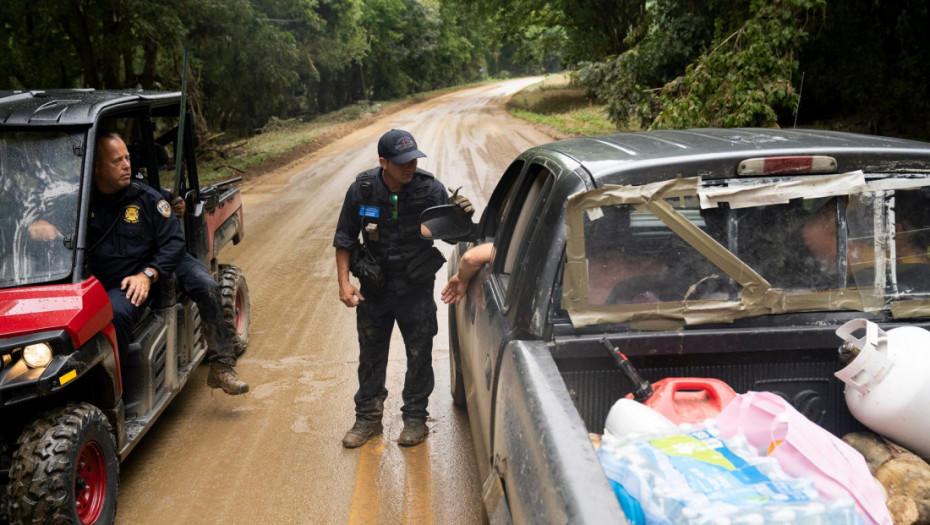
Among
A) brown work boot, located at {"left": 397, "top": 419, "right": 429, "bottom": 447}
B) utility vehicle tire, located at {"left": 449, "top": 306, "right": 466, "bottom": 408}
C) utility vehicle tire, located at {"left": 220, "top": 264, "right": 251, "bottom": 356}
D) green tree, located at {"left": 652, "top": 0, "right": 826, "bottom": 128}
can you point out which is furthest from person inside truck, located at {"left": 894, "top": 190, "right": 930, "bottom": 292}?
green tree, located at {"left": 652, "top": 0, "right": 826, "bottom": 128}

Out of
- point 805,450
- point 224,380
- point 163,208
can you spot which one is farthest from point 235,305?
point 805,450

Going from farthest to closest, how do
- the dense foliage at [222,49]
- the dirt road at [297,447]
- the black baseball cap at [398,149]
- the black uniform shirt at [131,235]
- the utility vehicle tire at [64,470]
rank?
the dense foliage at [222,49]
the black uniform shirt at [131,235]
the black baseball cap at [398,149]
the dirt road at [297,447]
the utility vehicle tire at [64,470]

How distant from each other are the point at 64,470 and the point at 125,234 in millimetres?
1625

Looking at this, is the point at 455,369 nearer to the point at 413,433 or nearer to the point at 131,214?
the point at 413,433

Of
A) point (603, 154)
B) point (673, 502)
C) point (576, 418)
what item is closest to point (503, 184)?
point (603, 154)

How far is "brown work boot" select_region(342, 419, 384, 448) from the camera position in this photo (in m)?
4.87

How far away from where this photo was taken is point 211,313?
5.17m

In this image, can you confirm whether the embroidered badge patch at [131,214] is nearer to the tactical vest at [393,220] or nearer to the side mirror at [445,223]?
the tactical vest at [393,220]

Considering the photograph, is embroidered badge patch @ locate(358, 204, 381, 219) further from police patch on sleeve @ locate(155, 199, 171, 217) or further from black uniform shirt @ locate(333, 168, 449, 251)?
police patch on sleeve @ locate(155, 199, 171, 217)

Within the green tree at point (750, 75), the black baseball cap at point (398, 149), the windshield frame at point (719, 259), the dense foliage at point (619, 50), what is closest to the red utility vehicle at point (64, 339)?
the black baseball cap at point (398, 149)

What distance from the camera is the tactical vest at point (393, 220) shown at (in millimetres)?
4625

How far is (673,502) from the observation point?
199 centimetres

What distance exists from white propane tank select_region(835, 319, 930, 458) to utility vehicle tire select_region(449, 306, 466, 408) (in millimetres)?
2769

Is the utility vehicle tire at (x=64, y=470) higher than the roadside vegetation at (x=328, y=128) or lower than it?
lower
